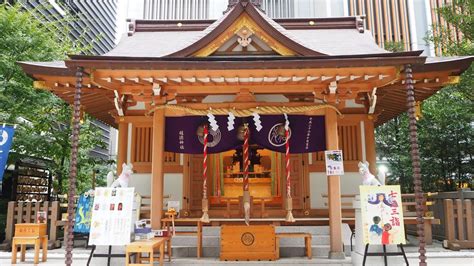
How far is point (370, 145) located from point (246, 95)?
4292 mm

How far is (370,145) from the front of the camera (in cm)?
1088

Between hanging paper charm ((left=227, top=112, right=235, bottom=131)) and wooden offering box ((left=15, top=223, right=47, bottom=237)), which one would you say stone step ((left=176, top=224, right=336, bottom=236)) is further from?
wooden offering box ((left=15, top=223, right=47, bottom=237))

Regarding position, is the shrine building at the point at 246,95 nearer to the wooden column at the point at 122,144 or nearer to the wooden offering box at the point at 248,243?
the wooden column at the point at 122,144

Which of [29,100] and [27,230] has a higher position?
[29,100]

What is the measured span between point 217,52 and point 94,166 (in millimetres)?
8620

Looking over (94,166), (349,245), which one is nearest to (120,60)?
(349,245)

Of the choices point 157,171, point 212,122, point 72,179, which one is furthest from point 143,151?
point 72,179

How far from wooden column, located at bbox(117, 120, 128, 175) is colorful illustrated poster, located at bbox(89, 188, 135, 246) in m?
4.29

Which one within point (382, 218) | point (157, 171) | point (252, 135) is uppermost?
point (252, 135)

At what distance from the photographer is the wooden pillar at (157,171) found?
27.1ft

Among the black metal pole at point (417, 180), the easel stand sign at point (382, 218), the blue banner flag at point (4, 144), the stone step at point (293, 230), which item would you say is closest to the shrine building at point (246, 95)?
the stone step at point (293, 230)

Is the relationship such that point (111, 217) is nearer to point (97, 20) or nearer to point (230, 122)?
point (230, 122)

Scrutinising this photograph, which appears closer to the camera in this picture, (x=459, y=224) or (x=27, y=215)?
(x=459, y=224)

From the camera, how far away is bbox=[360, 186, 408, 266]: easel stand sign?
22.4ft
